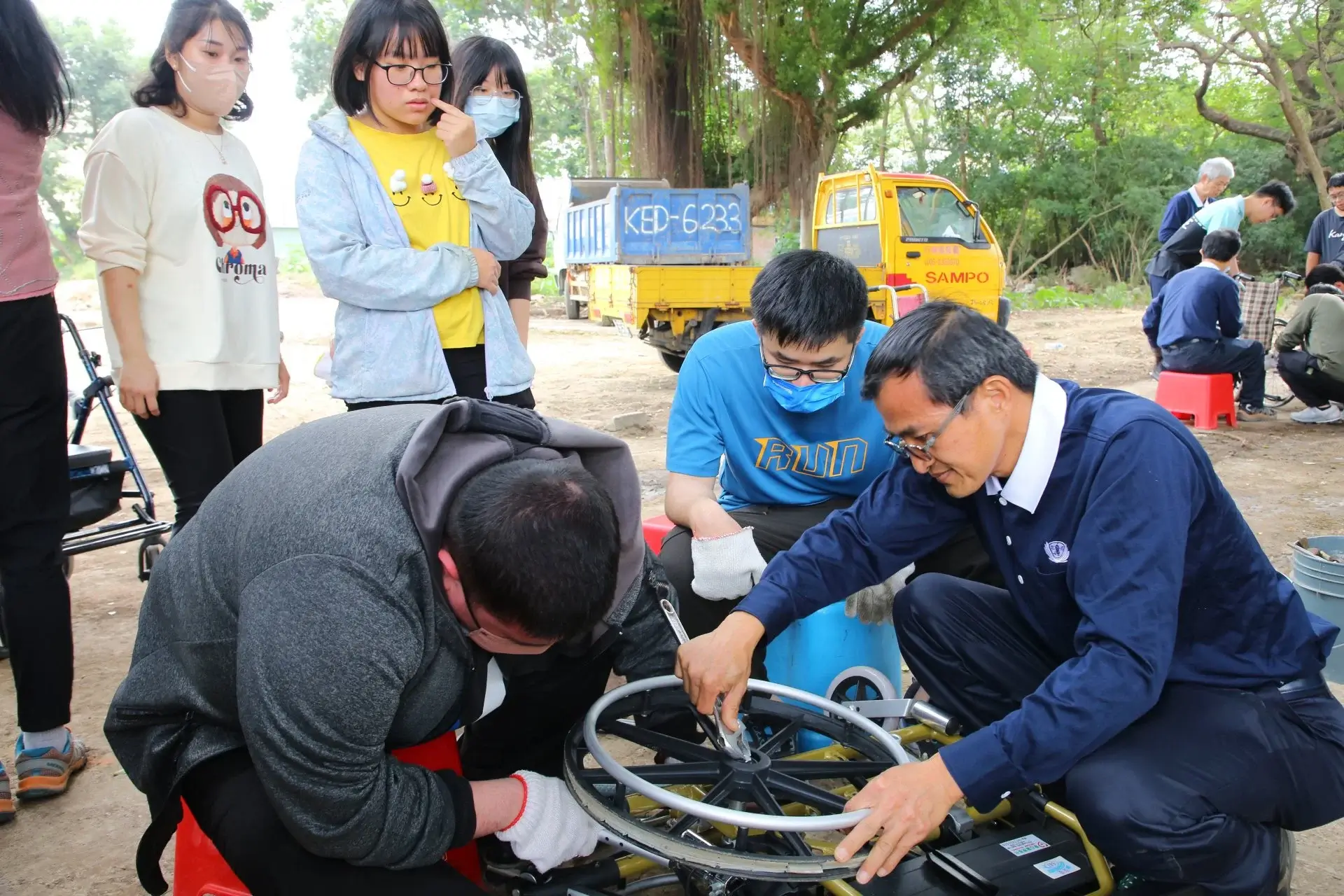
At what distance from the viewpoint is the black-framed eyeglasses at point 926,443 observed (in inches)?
70.9

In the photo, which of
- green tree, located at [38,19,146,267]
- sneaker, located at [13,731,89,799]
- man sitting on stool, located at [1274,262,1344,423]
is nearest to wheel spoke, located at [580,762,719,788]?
sneaker, located at [13,731,89,799]

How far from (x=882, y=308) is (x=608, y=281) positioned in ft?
9.28

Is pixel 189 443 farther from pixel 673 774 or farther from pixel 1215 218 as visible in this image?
pixel 1215 218

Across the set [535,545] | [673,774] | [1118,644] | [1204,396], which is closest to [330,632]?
[535,545]

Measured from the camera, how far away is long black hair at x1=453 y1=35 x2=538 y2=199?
9.44 feet

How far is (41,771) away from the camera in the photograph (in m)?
2.44

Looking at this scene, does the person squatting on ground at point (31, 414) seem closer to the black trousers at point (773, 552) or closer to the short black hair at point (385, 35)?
the short black hair at point (385, 35)

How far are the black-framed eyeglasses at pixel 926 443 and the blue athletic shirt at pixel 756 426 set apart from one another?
0.83 metres

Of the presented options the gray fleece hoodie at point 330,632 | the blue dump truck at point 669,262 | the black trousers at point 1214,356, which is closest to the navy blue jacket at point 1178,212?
the black trousers at point 1214,356

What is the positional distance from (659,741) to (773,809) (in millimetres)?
301

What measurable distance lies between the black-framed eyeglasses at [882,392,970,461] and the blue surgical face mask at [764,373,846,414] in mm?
652

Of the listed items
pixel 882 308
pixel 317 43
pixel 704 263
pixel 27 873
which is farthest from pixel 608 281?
pixel 317 43

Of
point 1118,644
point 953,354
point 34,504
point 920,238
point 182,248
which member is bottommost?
point 1118,644

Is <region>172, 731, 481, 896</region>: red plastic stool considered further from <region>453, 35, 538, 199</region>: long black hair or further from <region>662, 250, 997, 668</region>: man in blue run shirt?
<region>453, 35, 538, 199</region>: long black hair
